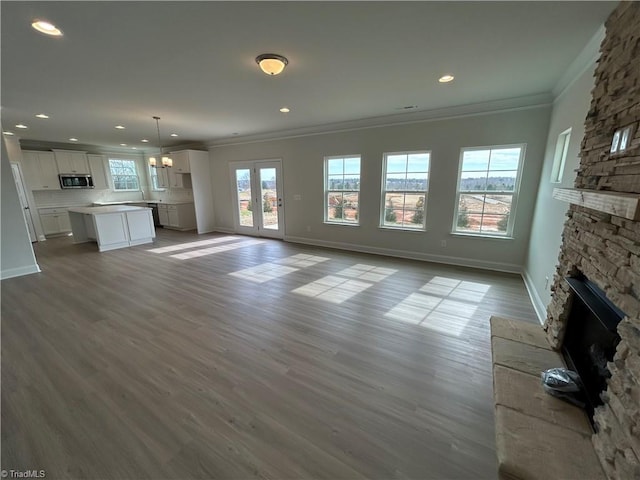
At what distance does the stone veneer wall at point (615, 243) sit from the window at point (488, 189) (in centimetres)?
239

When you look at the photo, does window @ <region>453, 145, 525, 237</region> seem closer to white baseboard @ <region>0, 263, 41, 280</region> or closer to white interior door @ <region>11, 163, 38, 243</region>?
white baseboard @ <region>0, 263, 41, 280</region>

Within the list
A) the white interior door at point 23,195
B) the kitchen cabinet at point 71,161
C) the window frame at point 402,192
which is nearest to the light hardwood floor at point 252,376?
the window frame at point 402,192

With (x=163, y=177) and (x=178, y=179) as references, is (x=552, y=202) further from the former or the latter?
(x=163, y=177)

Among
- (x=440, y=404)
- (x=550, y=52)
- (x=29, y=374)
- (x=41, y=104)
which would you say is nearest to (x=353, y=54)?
(x=550, y=52)

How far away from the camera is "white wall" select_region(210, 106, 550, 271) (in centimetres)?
395

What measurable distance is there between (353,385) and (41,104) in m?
5.93

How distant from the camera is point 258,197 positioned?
714 cm

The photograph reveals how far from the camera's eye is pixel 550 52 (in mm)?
2447

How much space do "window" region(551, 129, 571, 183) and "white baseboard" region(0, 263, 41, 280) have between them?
801 cm

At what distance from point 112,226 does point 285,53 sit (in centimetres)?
590

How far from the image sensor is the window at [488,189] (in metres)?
4.09

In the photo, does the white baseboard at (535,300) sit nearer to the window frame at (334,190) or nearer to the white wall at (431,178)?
the white wall at (431,178)

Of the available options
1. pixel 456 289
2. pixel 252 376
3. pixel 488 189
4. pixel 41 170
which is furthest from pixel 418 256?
pixel 41 170

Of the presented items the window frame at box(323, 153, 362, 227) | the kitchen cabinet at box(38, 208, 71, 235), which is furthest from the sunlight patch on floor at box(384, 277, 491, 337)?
the kitchen cabinet at box(38, 208, 71, 235)
